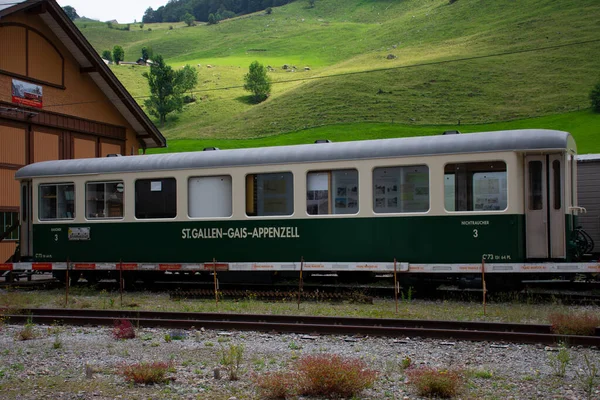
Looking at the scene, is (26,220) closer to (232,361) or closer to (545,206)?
(232,361)

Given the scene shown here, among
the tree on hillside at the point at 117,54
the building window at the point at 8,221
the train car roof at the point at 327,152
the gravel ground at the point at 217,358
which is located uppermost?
the tree on hillside at the point at 117,54

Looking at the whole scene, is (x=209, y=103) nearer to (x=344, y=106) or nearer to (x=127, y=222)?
(x=344, y=106)

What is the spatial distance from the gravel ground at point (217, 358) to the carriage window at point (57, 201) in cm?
683

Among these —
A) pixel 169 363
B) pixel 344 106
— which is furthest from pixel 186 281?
pixel 344 106

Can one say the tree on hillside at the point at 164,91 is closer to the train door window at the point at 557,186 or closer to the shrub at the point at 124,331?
the train door window at the point at 557,186

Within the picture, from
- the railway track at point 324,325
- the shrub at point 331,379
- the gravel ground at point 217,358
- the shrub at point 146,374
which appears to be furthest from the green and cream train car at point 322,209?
the shrub at point 146,374

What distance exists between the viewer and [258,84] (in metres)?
98.1

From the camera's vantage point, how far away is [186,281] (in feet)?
57.6

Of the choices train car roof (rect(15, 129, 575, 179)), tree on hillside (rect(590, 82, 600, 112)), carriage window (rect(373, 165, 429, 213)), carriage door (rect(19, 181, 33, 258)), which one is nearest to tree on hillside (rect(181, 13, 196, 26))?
tree on hillside (rect(590, 82, 600, 112))

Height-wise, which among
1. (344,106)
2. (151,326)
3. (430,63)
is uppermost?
(430,63)

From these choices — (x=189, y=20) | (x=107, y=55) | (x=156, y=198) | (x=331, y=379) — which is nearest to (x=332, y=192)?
(x=156, y=198)

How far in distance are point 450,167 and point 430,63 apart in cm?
7420

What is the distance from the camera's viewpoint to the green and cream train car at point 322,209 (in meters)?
13.6

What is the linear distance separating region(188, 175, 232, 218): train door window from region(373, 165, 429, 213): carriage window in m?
3.62
